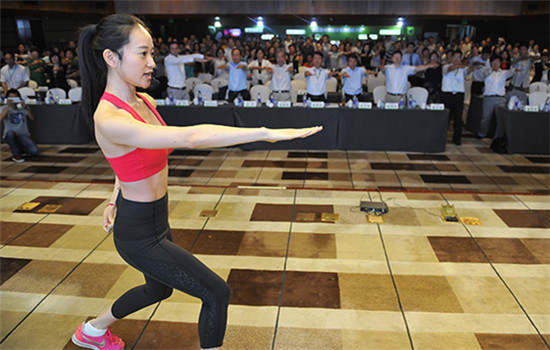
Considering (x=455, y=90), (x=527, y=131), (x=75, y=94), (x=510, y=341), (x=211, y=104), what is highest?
(x=455, y=90)

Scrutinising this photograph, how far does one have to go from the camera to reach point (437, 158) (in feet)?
22.0

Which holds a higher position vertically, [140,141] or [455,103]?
[140,141]

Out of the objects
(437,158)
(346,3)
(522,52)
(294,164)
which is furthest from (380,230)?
(346,3)

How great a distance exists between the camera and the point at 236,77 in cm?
815

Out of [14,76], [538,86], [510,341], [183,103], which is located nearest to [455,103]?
[538,86]

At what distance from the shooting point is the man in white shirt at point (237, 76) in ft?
26.1

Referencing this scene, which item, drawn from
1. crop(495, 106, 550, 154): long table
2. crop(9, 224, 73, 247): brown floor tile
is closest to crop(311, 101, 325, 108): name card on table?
crop(495, 106, 550, 154): long table

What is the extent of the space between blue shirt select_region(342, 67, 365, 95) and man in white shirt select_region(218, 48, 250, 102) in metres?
1.94

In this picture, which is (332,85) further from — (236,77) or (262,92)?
(236,77)

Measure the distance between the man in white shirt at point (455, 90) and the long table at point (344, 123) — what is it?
2.16 feet

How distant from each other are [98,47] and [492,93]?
7714 mm

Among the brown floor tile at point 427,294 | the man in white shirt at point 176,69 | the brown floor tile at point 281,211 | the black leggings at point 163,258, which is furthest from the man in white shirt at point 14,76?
the brown floor tile at point 427,294

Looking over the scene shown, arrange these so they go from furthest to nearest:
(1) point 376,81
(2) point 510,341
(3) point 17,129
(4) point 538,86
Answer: (1) point 376,81 → (4) point 538,86 → (3) point 17,129 → (2) point 510,341

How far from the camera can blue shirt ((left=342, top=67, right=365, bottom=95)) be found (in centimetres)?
786
